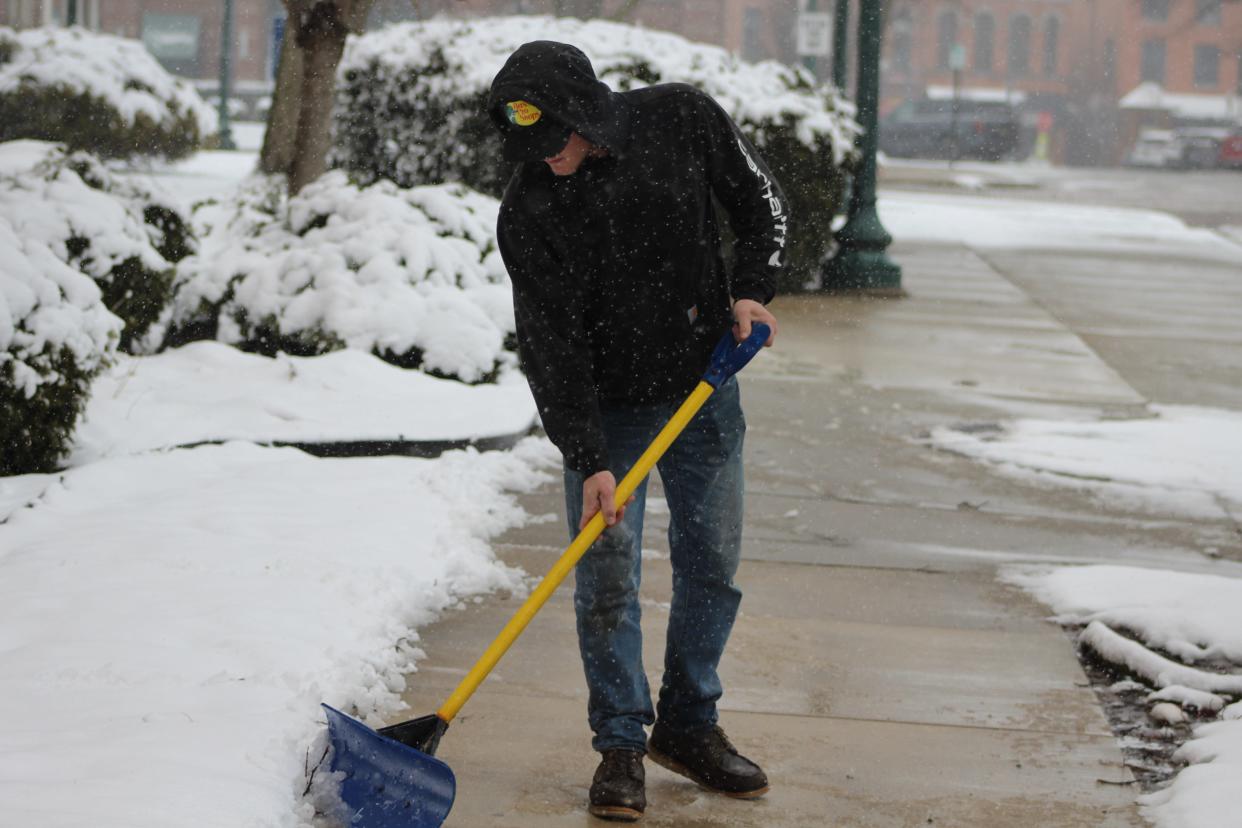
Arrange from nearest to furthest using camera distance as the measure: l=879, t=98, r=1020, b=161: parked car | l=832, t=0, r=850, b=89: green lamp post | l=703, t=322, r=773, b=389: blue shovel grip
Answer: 1. l=703, t=322, r=773, b=389: blue shovel grip
2. l=832, t=0, r=850, b=89: green lamp post
3. l=879, t=98, r=1020, b=161: parked car

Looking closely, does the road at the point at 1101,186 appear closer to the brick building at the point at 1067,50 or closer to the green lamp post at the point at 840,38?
the green lamp post at the point at 840,38

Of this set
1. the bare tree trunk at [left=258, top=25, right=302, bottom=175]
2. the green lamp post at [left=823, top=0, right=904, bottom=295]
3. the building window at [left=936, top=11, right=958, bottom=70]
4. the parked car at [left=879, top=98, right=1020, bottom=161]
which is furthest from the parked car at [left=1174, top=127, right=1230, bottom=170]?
the green lamp post at [left=823, top=0, right=904, bottom=295]

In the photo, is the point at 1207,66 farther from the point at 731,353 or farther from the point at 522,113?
the point at 522,113

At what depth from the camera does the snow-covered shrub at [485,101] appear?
11.9m

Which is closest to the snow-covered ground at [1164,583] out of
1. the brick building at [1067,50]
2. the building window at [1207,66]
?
the brick building at [1067,50]

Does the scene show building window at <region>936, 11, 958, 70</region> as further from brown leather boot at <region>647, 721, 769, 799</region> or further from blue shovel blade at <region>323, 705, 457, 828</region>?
blue shovel blade at <region>323, 705, 457, 828</region>

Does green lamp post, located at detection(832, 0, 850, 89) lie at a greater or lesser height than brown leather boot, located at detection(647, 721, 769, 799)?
greater

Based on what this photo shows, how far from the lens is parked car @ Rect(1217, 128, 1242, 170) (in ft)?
132

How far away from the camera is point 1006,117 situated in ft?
144

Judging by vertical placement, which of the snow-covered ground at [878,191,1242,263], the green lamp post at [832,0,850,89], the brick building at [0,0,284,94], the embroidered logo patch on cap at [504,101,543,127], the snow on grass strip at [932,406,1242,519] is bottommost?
the snow on grass strip at [932,406,1242,519]

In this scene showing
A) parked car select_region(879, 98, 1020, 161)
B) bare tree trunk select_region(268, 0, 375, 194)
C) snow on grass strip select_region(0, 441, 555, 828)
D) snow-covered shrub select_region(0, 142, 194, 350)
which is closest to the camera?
snow on grass strip select_region(0, 441, 555, 828)

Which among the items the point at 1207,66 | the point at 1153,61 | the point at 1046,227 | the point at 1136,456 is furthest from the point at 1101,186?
the point at 1207,66

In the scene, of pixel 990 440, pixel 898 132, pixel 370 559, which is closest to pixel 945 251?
pixel 990 440

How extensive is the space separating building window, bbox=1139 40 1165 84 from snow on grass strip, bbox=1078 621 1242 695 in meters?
64.5
